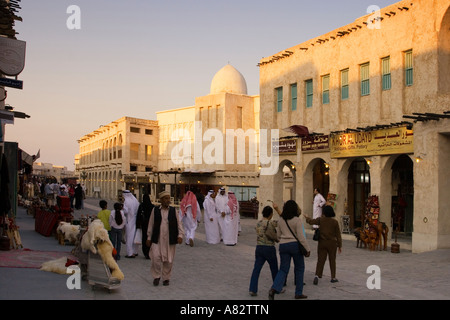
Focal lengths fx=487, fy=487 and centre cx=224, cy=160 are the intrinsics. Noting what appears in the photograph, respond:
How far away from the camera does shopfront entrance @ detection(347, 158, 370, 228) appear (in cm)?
2089

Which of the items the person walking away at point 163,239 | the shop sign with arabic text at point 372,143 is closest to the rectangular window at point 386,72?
the shop sign with arabic text at point 372,143

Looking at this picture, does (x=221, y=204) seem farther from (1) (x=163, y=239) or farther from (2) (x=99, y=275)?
(2) (x=99, y=275)

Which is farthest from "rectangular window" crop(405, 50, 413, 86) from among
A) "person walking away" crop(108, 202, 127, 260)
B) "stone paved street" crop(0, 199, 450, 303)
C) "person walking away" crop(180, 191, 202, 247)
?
"person walking away" crop(108, 202, 127, 260)

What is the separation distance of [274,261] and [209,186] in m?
31.8

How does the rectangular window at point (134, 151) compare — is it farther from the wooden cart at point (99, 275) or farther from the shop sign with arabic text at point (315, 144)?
the wooden cart at point (99, 275)

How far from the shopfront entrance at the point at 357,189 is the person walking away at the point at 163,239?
1344 centimetres

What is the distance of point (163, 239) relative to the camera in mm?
9164

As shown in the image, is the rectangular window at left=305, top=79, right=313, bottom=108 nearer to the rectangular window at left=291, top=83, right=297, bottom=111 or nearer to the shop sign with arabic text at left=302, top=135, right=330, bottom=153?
the rectangular window at left=291, top=83, right=297, bottom=111

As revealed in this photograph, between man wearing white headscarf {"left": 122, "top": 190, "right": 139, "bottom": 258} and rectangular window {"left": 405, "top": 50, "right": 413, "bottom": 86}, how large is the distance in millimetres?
9643

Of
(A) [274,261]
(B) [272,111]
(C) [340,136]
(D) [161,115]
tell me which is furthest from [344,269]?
(D) [161,115]

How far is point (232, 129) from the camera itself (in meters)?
46.0

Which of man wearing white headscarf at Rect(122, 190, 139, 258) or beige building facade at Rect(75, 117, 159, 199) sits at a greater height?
beige building facade at Rect(75, 117, 159, 199)

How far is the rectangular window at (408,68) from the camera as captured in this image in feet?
52.3
